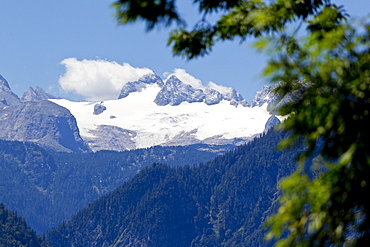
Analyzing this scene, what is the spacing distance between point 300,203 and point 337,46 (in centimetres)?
322

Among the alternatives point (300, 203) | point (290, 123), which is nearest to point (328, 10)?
point (290, 123)

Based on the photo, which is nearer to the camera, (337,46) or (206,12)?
(337,46)

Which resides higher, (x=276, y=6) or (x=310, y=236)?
(x=276, y=6)

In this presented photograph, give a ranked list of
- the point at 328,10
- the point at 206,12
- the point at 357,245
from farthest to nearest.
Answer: the point at 206,12 < the point at 328,10 < the point at 357,245

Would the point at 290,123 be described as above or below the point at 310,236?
above

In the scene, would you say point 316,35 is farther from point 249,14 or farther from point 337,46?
point 249,14

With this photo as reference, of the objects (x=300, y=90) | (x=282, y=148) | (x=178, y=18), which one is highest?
(x=178, y=18)

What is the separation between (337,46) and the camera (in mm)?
12258

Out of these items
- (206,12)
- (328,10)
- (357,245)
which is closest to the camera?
(357,245)

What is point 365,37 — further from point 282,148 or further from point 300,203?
point 300,203

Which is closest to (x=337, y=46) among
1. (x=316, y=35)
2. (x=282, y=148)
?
(x=316, y=35)

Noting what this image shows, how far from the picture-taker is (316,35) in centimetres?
1253

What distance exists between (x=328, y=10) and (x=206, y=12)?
8.80 feet

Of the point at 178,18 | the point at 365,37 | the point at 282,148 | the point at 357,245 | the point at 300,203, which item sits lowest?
the point at 357,245
